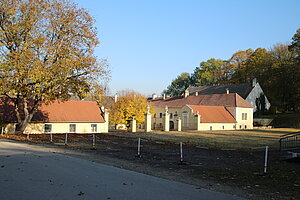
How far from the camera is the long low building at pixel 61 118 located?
37.4 metres

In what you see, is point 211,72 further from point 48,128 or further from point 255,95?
point 48,128

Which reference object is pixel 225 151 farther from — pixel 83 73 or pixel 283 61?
pixel 283 61

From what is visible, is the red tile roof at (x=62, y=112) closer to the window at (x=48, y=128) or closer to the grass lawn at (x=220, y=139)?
the window at (x=48, y=128)

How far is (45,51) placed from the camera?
88.4 ft

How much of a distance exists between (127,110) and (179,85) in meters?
61.4

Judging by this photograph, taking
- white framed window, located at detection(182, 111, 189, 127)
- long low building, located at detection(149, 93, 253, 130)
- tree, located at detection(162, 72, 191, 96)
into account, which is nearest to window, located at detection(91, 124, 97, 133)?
long low building, located at detection(149, 93, 253, 130)

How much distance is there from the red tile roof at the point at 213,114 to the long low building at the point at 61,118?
720 inches

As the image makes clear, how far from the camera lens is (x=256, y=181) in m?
10.4

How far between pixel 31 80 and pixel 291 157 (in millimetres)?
20693

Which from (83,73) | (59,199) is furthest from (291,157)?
(83,73)

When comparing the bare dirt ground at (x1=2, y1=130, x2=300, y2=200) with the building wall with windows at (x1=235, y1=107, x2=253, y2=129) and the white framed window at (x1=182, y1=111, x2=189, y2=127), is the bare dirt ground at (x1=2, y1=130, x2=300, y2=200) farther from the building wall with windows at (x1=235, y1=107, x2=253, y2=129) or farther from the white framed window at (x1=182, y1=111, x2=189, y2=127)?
the building wall with windows at (x1=235, y1=107, x2=253, y2=129)

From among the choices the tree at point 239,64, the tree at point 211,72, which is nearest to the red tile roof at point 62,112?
the tree at point 239,64

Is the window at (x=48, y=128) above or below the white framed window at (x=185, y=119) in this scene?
below

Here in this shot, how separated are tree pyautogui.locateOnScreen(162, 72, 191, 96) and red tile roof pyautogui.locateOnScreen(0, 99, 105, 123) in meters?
65.4
